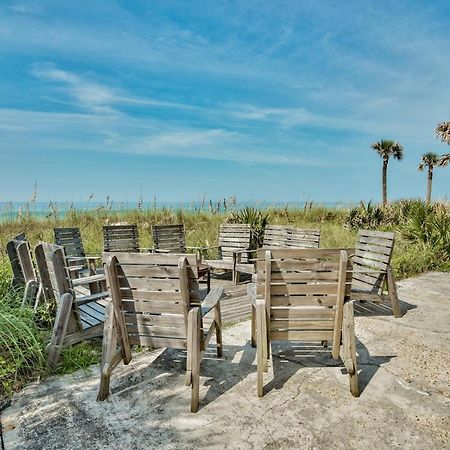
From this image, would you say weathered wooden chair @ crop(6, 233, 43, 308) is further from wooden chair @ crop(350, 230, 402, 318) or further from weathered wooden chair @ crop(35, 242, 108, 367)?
wooden chair @ crop(350, 230, 402, 318)

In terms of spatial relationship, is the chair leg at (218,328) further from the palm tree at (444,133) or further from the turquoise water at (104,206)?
the palm tree at (444,133)

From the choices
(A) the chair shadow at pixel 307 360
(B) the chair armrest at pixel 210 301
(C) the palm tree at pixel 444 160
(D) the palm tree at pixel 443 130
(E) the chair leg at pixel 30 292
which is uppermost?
(D) the palm tree at pixel 443 130

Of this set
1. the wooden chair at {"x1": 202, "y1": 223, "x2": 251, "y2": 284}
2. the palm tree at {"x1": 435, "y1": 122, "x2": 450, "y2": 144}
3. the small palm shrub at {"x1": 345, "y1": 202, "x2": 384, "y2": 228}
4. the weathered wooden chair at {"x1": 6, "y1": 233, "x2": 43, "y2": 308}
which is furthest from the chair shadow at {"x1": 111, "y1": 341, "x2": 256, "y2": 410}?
the palm tree at {"x1": 435, "y1": 122, "x2": 450, "y2": 144}

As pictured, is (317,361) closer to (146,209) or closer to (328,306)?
(328,306)

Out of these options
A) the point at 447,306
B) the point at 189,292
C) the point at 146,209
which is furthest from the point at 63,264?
the point at 146,209

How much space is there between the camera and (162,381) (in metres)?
2.90

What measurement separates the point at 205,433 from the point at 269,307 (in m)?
0.92

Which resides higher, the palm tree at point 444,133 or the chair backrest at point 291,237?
the palm tree at point 444,133

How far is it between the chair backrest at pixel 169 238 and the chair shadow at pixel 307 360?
4149mm

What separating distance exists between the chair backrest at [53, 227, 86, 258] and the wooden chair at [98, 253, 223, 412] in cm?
447

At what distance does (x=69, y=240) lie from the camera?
6.77m

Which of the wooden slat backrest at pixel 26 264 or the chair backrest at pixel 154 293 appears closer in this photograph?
the chair backrest at pixel 154 293

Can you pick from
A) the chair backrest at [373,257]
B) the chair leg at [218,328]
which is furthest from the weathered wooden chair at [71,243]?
the chair backrest at [373,257]

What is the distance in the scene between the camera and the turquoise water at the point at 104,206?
966cm
